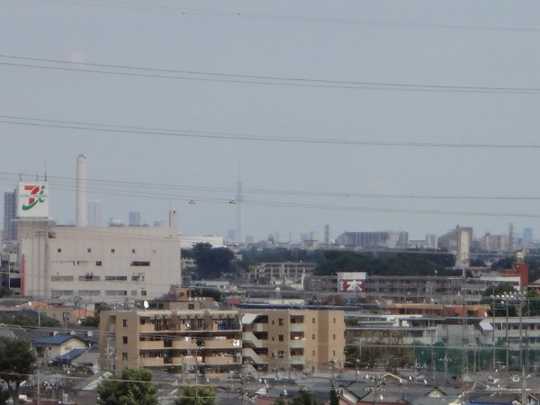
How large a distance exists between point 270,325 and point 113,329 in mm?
1763

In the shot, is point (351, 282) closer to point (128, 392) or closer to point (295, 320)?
point (295, 320)

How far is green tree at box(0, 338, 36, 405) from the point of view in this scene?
13.3 metres

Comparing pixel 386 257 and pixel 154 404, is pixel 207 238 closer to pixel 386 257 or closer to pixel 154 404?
pixel 386 257

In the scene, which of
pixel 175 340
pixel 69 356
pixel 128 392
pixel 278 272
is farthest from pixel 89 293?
pixel 128 392

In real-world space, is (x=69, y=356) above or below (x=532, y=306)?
below

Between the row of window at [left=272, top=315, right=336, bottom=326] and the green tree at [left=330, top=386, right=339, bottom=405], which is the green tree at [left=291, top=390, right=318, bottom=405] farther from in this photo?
the row of window at [left=272, top=315, right=336, bottom=326]

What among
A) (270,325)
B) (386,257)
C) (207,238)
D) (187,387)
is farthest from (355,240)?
(187,387)

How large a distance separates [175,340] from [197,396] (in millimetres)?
4576

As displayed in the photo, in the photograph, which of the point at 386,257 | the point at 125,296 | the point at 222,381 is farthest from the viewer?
the point at 386,257

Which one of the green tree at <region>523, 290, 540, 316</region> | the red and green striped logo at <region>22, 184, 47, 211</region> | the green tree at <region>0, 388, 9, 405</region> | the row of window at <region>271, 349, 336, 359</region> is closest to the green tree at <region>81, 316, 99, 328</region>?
the row of window at <region>271, 349, 336, 359</region>

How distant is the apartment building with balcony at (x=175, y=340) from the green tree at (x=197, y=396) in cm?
361

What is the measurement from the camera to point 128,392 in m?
11.8

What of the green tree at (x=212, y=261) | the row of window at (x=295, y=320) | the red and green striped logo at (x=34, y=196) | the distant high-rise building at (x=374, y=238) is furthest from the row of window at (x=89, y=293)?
the distant high-rise building at (x=374, y=238)

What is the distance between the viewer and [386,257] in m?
43.8
